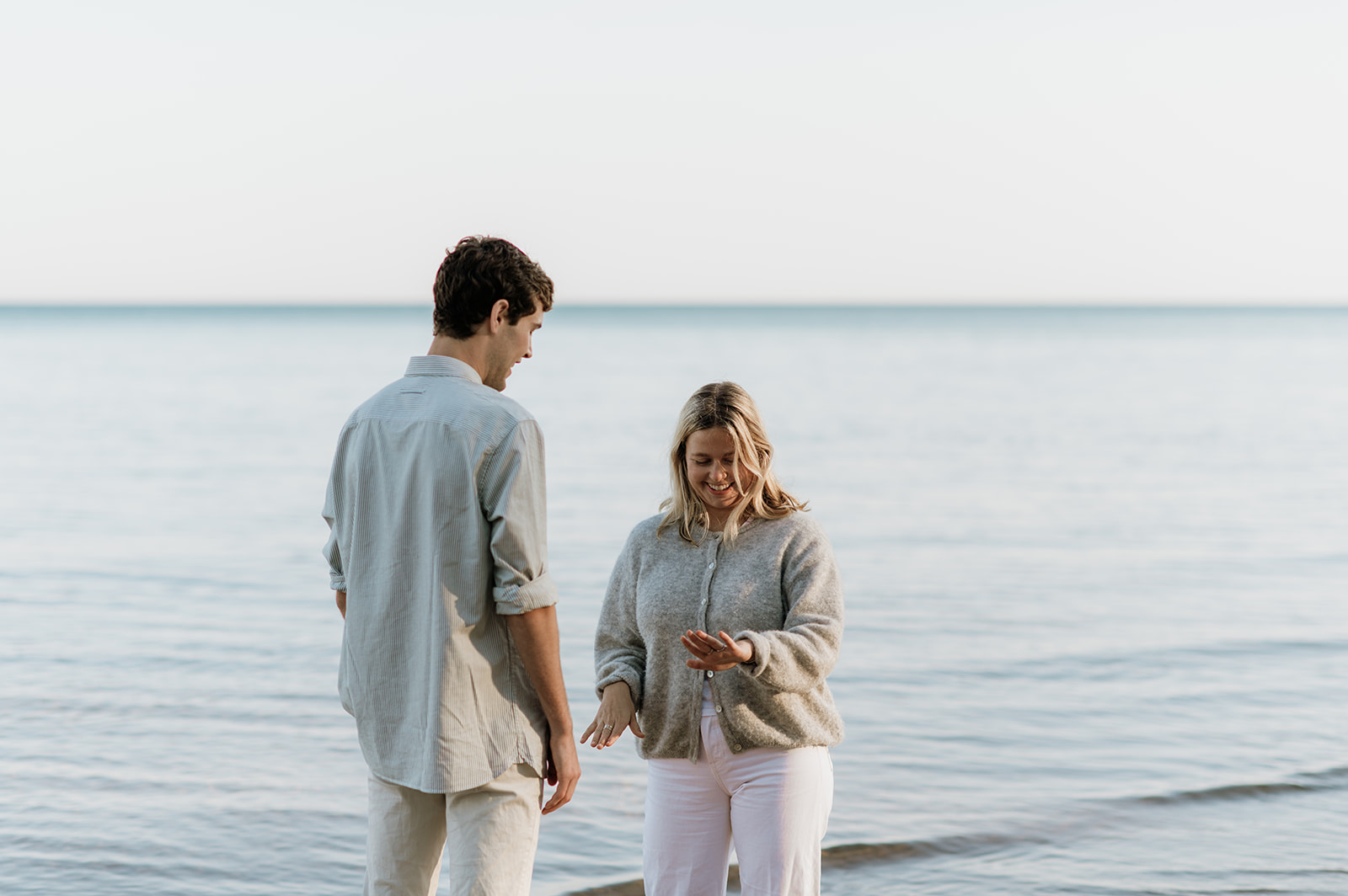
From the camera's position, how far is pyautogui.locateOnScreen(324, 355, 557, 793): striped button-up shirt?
2396mm

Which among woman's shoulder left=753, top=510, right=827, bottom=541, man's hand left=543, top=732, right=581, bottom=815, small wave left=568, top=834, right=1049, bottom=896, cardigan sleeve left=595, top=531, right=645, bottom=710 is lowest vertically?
small wave left=568, top=834, right=1049, bottom=896

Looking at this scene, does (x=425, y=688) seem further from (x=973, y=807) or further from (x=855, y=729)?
(x=855, y=729)

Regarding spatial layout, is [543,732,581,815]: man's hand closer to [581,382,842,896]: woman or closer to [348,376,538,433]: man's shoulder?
[581,382,842,896]: woman

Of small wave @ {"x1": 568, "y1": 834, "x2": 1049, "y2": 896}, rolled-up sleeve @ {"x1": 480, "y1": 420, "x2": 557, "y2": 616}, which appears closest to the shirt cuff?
rolled-up sleeve @ {"x1": 480, "y1": 420, "x2": 557, "y2": 616}

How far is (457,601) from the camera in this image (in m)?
2.42

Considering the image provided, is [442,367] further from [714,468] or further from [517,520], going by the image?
[714,468]

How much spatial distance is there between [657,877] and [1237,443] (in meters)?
21.5

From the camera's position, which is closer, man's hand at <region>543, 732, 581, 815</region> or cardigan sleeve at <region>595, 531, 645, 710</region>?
man's hand at <region>543, 732, 581, 815</region>

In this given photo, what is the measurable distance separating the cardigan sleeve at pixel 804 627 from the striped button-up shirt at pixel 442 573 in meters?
0.53

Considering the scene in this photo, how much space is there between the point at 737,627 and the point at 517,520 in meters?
0.74

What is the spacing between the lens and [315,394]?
105ft

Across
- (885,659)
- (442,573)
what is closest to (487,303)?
(442,573)

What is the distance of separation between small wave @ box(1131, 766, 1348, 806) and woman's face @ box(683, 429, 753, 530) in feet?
12.5

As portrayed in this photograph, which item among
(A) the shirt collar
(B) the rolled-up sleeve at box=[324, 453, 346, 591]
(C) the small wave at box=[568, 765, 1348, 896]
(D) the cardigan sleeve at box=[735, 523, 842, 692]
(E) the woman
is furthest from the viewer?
(C) the small wave at box=[568, 765, 1348, 896]
